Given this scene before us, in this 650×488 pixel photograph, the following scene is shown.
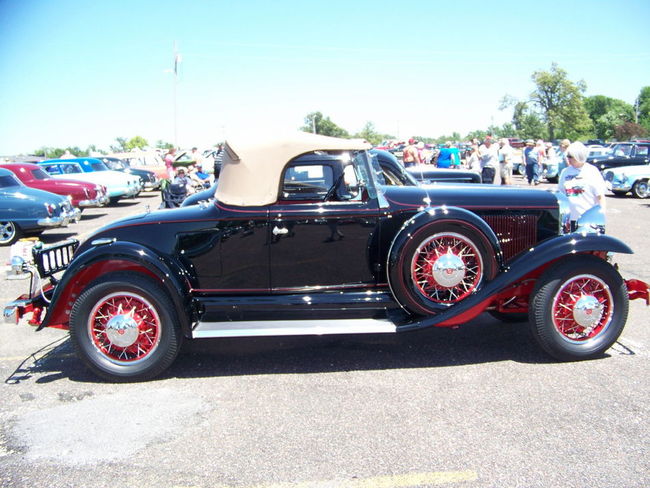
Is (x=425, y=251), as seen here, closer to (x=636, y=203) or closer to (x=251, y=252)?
(x=251, y=252)

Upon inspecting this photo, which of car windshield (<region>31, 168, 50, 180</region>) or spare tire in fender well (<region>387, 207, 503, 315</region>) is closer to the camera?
spare tire in fender well (<region>387, 207, 503, 315</region>)

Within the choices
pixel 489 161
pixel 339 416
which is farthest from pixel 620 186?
pixel 339 416

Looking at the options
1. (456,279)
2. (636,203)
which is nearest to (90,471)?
(456,279)

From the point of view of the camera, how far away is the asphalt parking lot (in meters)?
2.71

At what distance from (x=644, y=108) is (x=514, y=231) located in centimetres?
9988

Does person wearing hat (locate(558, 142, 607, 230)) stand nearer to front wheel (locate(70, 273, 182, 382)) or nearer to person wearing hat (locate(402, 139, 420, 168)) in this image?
front wheel (locate(70, 273, 182, 382))

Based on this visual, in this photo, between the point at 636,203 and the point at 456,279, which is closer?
the point at 456,279

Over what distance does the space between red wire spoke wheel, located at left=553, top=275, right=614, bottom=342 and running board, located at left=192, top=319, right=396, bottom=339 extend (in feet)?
4.24

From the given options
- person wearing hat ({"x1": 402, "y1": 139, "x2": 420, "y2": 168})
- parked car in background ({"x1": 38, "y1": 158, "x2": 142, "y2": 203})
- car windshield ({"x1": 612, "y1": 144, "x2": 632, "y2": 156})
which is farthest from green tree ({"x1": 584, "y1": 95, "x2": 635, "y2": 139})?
parked car in background ({"x1": 38, "y1": 158, "x2": 142, "y2": 203})

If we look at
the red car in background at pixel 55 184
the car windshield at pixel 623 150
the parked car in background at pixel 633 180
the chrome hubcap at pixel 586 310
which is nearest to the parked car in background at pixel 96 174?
the red car in background at pixel 55 184

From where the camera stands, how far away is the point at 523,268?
3.90 meters

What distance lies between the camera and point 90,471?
279 centimetres

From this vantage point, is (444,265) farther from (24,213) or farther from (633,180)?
(633,180)

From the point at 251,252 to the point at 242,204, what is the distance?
38cm
